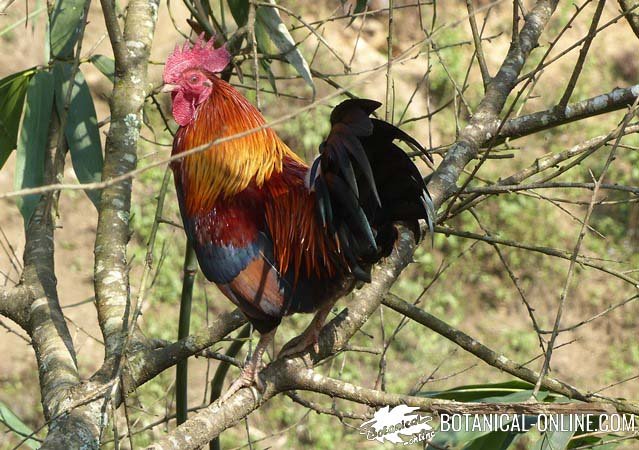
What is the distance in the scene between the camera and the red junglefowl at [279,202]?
2318 mm

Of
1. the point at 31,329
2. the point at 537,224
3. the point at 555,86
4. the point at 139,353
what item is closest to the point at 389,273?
the point at 139,353

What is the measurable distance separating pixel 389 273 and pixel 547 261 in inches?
205

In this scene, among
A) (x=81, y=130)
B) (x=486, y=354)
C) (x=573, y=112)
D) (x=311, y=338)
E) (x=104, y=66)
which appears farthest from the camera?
(x=104, y=66)

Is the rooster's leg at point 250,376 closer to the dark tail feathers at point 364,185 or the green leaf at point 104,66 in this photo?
the dark tail feathers at point 364,185

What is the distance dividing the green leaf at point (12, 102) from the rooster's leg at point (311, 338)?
4.13 ft

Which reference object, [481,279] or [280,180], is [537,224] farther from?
[280,180]

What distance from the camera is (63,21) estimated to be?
2943 millimetres

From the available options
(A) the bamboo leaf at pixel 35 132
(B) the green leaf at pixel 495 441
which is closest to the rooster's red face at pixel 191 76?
(A) the bamboo leaf at pixel 35 132

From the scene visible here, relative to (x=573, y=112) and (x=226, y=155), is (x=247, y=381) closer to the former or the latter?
(x=226, y=155)

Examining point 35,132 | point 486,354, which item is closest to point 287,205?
point 486,354

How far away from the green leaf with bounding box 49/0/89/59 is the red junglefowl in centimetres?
35

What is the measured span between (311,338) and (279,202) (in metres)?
0.47

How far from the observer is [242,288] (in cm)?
266

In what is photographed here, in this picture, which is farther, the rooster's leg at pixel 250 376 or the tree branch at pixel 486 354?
the tree branch at pixel 486 354
